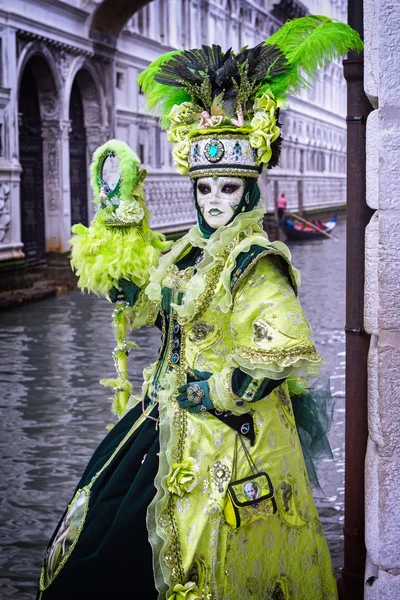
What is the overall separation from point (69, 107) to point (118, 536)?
13.0m

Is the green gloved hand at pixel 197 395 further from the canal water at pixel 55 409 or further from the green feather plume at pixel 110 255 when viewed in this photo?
the canal water at pixel 55 409

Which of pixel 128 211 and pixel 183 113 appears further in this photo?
pixel 128 211

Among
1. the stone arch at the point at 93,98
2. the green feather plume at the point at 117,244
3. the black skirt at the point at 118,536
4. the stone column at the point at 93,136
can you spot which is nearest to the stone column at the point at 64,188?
the stone column at the point at 93,136

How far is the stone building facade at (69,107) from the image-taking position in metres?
12.1

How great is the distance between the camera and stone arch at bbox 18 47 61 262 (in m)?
13.5

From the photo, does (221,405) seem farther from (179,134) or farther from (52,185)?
(52,185)

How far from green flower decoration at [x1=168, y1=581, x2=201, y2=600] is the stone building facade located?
9.64m

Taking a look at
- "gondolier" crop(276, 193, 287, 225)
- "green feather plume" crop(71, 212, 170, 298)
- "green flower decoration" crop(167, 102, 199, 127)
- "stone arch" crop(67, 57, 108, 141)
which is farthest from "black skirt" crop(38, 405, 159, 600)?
"gondolier" crop(276, 193, 287, 225)

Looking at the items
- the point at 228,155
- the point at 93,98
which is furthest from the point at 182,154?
the point at 93,98

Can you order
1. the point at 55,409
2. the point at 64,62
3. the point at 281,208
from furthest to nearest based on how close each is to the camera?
1. the point at 281,208
2. the point at 64,62
3. the point at 55,409

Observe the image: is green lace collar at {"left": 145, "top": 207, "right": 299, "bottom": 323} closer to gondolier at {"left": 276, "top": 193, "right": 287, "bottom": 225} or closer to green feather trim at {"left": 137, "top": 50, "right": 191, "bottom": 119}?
green feather trim at {"left": 137, "top": 50, "right": 191, "bottom": 119}

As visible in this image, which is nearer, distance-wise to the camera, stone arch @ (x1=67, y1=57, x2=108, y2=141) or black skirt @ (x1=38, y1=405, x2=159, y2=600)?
black skirt @ (x1=38, y1=405, x2=159, y2=600)

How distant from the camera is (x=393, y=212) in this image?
2.50 m

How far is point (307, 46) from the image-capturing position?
109 inches
